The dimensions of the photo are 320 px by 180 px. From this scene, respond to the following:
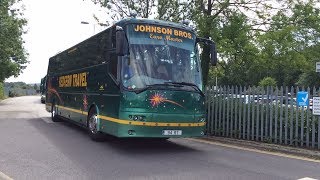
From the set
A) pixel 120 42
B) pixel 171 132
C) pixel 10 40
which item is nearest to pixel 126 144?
pixel 171 132

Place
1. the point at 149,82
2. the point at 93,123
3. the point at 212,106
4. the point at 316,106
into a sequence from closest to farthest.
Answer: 1. the point at 149,82
2. the point at 316,106
3. the point at 93,123
4. the point at 212,106

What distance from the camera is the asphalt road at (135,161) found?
25.5ft

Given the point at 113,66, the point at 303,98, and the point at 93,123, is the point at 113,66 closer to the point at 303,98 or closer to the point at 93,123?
the point at 93,123

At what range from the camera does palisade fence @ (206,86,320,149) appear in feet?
36.2

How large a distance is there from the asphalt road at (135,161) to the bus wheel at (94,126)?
7.9 inches

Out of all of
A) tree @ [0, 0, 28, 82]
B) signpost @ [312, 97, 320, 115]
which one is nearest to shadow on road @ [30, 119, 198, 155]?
signpost @ [312, 97, 320, 115]

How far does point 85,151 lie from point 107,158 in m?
1.11

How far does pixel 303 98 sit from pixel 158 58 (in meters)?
4.00

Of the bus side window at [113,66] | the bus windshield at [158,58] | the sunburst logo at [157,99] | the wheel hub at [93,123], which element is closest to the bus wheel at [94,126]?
the wheel hub at [93,123]

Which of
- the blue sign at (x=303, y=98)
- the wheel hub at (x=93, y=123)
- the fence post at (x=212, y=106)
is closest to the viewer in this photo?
the blue sign at (x=303, y=98)

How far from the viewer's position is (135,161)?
9.10 meters

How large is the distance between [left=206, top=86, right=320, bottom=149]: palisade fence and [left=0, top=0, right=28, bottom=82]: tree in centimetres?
2255

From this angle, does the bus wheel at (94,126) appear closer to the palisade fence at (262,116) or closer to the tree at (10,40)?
the palisade fence at (262,116)

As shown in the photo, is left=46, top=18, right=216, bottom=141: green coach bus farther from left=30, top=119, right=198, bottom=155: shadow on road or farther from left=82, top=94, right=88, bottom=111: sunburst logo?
left=82, top=94, right=88, bottom=111: sunburst logo
